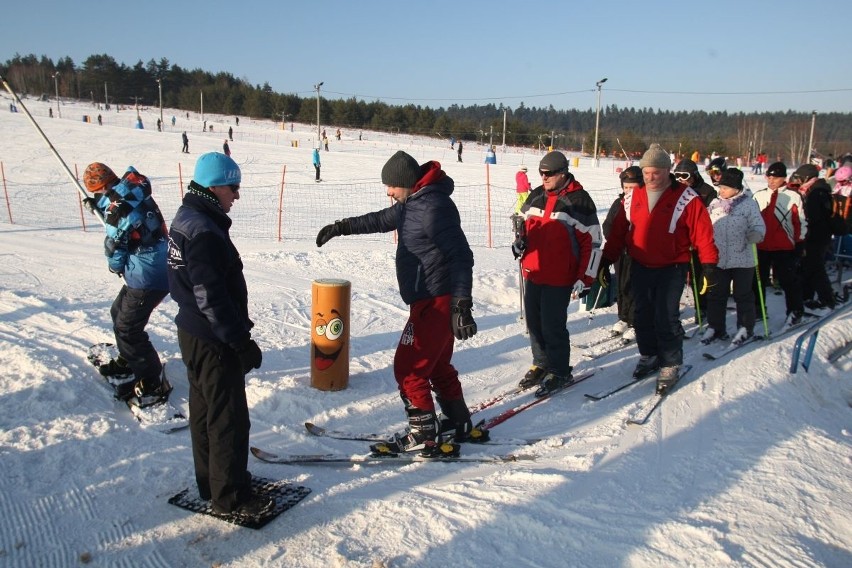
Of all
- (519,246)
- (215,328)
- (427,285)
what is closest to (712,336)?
(519,246)

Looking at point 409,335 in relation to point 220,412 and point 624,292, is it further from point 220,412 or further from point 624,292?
point 624,292

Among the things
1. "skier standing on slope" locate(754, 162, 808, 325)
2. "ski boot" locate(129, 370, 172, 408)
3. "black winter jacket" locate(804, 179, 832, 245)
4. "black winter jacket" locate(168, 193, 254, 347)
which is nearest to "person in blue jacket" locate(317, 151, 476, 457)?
"black winter jacket" locate(168, 193, 254, 347)

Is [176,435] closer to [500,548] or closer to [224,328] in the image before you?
[224,328]

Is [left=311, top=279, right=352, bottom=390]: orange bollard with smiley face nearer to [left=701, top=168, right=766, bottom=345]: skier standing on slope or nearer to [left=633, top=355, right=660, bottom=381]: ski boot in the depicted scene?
[left=633, top=355, right=660, bottom=381]: ski boot

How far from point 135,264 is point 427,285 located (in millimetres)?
2378

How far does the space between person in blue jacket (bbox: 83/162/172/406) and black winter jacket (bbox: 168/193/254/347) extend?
1.69 m

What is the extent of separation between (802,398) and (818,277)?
13.4ft

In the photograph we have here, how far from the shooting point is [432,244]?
3793 mm

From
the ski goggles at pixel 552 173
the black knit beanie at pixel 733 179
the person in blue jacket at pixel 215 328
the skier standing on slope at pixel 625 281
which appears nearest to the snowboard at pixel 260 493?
the person in blue jacket at pixel 215 328

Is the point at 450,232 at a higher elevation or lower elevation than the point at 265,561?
higher

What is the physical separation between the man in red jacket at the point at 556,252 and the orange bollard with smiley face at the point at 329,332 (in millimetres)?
1623

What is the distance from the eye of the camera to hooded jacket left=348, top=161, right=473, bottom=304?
372cm

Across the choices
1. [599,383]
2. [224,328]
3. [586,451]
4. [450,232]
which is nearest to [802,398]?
[599,383]

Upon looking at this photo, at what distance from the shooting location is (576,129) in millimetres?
137500
